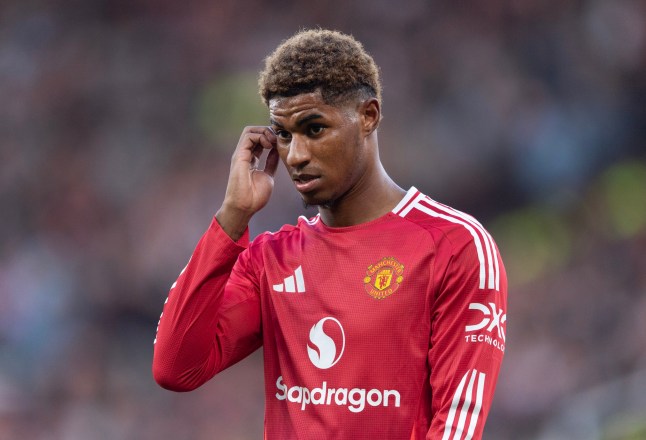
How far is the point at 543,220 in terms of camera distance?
20.3ft

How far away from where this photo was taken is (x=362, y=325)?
2.56m

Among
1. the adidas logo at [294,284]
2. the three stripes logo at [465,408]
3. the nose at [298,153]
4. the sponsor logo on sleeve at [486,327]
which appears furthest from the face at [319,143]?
the three stripes logo at [465,408]

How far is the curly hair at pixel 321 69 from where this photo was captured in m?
2.59

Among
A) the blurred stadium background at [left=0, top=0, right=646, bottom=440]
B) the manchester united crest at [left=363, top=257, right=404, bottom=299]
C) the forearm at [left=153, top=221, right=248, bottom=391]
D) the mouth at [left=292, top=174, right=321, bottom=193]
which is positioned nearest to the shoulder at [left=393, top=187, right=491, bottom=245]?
the manchester united crest at [left=363, top=257, right=404, bottom=299]

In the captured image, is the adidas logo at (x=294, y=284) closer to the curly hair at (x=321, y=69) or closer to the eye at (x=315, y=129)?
the eye at (x=315, y=129)

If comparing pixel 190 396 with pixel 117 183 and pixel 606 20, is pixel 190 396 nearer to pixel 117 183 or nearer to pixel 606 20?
pixel 117 183

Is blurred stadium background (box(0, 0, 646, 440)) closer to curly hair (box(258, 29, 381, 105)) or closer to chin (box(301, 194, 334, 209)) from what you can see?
chin (box(301, 194, 334, 209))

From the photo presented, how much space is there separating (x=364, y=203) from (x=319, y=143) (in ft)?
0.80

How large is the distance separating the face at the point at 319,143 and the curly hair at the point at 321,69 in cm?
3

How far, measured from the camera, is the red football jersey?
2455mm

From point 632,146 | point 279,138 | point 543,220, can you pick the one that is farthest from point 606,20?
point 279,138

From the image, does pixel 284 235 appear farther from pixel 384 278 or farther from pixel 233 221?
pixel 384 278

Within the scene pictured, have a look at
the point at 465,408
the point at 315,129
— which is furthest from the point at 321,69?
the point at 465,408

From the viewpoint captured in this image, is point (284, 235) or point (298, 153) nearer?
point (298, 153)
